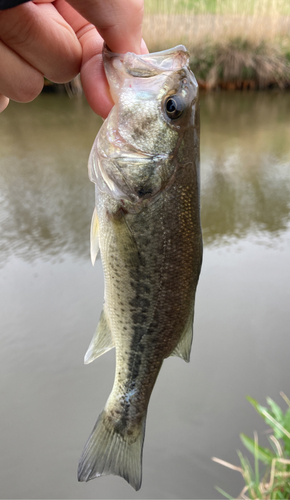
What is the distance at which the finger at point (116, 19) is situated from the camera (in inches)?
29.4

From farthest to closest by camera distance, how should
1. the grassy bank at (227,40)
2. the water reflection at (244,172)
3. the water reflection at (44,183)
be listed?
the grassy bank at (227,40)
the water reflection at (244,172)
the water reflection at (44,183)

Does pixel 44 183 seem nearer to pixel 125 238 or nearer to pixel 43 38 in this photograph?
pixel 43 38

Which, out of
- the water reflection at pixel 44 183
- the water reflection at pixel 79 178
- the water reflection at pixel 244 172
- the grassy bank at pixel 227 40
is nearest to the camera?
the water reflection at pixel 44 183

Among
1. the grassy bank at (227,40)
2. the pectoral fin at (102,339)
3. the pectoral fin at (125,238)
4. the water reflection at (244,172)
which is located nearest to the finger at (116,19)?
the pectoral fin at (125,238)

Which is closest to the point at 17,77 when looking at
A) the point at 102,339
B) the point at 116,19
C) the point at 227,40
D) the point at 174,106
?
the point at 116,19

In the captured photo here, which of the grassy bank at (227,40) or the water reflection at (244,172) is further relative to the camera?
the grassy bank at (227,40)

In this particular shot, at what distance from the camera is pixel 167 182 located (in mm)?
839

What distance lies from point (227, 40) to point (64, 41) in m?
6.81

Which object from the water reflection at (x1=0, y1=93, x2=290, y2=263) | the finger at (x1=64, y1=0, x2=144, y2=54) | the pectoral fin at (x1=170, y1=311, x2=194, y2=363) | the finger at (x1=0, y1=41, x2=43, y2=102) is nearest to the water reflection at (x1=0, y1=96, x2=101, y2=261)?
the water reflection at (x1=0, y1=93, x2=290, y2=263)

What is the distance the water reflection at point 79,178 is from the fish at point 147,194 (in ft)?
5.12

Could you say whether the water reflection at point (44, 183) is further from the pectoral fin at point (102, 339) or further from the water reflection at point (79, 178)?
the pectoral fin at point (102, 339)

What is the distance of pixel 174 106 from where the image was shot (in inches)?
32.8

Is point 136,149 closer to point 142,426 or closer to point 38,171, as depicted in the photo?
point 142,426

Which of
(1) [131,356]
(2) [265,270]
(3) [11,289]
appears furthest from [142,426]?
(2) [265,270]
